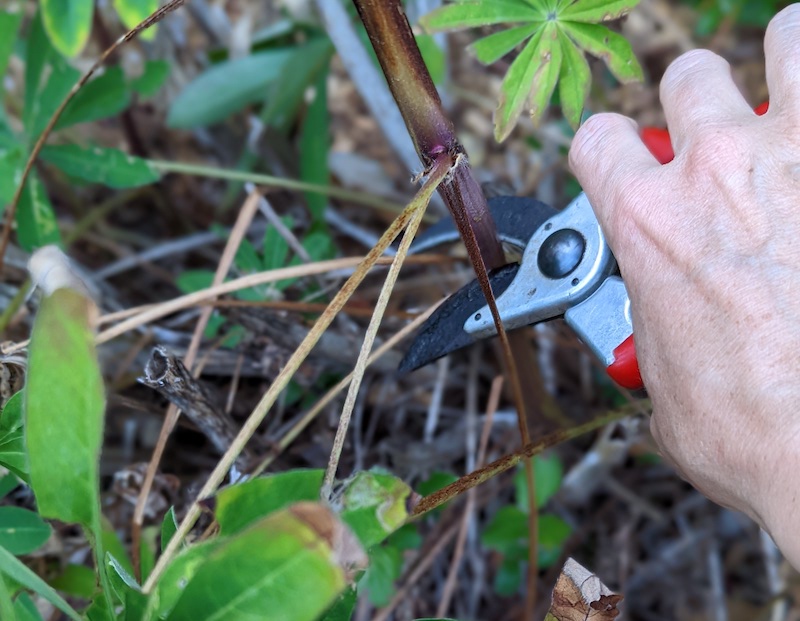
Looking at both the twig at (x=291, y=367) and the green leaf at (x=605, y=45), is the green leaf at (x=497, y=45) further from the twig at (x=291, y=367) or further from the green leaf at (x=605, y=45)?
the twig at (x=291, y=367)

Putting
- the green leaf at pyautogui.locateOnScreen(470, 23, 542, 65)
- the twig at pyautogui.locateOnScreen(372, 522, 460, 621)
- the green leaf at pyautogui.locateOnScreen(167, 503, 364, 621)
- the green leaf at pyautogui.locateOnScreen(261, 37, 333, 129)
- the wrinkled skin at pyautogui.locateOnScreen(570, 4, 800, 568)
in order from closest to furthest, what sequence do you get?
1. the green leaf at pyautogui.locateOnScreen(167, 503, 364, 621)
2. the wrinkled skin at pyautogui.locateOnScreen(570, 4, 800, 568)
3. the green leaf at pyautogui.locateOnScreen(470, 23, 542, 65)
4. the twig at pyautogui.locateOnScreen(372, 522, 460, 621)
5. the green leaf at pyautogui.locateOnScreen(261, 37, 333, 129)

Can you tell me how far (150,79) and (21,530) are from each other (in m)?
0.96

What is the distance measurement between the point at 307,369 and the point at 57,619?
56 centimetres

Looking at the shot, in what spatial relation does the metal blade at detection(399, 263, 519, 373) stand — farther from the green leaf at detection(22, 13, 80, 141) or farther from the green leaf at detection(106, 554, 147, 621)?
the green leaf at detection(22, 13, 80, 141)

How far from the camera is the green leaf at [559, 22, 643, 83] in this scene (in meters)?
1.11

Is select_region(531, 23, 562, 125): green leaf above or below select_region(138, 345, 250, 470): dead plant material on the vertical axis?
above

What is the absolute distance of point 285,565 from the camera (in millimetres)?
642

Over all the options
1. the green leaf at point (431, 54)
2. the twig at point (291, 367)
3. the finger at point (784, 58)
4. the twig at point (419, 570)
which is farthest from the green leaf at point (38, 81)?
the finger at point (784, 58)

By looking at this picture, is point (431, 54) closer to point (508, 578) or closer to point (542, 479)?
point (542, 479)

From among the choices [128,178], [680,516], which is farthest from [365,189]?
[680,516]

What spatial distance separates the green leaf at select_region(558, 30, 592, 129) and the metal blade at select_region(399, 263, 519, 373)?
24 centimetres

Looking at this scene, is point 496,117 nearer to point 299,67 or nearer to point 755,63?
point 299,67

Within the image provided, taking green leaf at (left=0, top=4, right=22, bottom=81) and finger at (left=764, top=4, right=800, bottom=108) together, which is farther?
green leaf at (left=0, top=4, right=22, bottom=81)

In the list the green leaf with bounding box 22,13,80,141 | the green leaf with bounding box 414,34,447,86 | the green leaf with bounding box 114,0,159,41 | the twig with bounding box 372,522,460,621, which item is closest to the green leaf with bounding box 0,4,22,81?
the green leaf with bounding box 22,13,80,141
